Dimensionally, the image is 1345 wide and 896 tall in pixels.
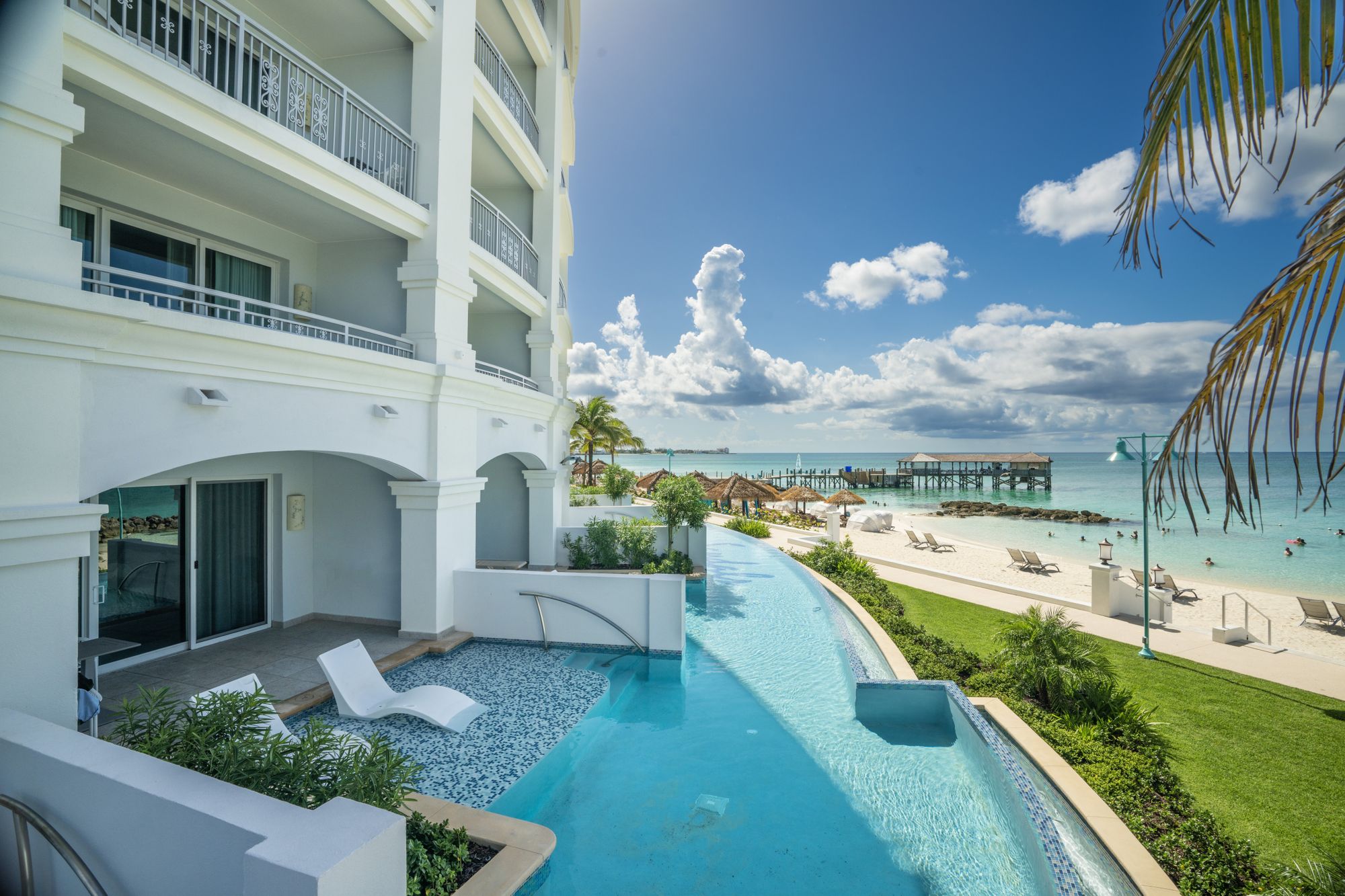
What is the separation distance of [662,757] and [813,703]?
105 inches

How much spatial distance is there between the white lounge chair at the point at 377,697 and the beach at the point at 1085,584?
591 inches

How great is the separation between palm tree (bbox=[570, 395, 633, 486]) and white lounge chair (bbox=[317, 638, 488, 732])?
27.0 m

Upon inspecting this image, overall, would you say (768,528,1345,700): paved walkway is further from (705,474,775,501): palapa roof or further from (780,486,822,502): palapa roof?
(780,486,822,502): palapa roof

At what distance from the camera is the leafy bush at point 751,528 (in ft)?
79.5

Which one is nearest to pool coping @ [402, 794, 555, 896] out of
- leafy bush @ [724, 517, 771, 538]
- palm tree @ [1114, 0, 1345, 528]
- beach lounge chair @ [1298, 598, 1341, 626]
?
palm tree @ [1114, 0, 1345, 528]

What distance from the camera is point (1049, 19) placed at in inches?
495

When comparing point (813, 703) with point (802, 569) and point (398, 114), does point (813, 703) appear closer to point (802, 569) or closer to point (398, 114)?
point (802, 569)

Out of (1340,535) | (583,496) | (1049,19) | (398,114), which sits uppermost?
(1049,19)

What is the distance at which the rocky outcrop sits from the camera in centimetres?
4747

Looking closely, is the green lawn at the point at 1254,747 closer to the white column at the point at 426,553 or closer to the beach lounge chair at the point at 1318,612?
the beach lounge chair at the point at 1318,612

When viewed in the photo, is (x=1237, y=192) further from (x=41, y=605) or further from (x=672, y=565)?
(x=672, y=565)

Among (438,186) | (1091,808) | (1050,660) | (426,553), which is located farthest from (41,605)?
(1050,660)

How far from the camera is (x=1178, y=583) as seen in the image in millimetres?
21859

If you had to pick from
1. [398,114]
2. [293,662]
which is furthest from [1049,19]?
[293,662]
